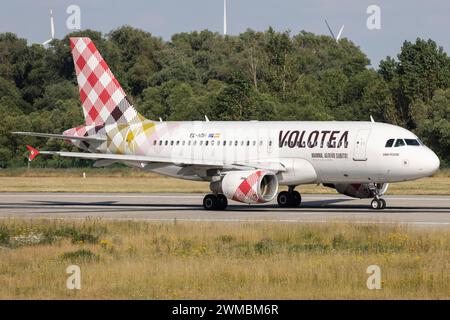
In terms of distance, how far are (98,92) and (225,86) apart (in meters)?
49.5

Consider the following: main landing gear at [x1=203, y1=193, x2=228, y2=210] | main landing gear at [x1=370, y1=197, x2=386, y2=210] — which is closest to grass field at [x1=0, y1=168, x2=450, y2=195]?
main landing gear at [x1=370, y1=197, x2=386, y2=210]

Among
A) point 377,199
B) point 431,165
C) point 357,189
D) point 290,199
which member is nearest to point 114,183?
point 290,199

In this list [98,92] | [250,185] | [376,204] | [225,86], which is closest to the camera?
[250,185]

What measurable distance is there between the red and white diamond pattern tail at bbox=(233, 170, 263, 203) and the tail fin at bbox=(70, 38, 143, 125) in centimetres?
949

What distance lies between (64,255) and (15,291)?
197 inches

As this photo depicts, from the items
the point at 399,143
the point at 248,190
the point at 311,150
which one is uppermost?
the point at 399,143

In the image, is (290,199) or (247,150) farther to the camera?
(290,199)

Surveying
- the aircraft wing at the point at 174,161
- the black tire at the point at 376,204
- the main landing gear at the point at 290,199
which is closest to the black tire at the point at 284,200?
the main landing gear at the point at 290,199

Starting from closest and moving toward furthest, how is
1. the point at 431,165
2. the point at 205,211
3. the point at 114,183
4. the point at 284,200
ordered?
the point at 431,165 → the point at 205,211 → the point at 284,200 → the point at 114,183

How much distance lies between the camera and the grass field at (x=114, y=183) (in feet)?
195

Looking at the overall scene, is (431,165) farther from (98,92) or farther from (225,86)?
(225,86)

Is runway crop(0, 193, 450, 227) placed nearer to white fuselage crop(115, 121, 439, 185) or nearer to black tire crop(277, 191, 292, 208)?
black tire crop(277, 191, 292, 208)

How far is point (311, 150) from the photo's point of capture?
41.8 metres
